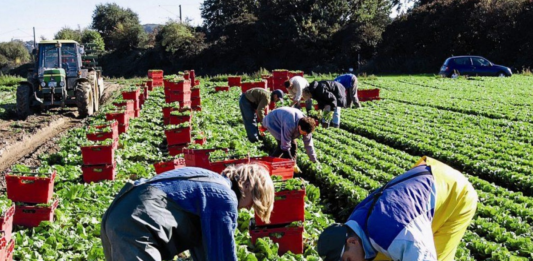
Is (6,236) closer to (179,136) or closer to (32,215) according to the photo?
(32,215)

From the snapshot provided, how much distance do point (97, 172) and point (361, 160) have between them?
192 inches

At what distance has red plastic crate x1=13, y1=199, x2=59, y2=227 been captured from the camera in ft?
22.1

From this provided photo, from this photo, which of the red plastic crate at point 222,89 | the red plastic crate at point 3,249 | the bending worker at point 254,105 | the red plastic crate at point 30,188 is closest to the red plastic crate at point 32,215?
the red plastic crate at point 30,188

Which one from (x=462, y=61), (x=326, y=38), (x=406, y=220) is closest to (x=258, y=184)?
(x=406, y=220)

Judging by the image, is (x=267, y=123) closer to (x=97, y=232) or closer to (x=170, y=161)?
(x=170, y=161)

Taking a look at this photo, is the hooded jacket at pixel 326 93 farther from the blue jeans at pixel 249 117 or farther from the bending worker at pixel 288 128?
the bending worker at pixel 288 128

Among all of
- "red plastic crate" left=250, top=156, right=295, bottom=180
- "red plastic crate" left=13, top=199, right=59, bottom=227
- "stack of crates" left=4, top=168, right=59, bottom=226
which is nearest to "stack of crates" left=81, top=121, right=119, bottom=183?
"stack of crates" left=4, top=168, right=59, bottom=226

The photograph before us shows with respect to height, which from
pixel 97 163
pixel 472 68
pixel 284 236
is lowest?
pixel 284 236

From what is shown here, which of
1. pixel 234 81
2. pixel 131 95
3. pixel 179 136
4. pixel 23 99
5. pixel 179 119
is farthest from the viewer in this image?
pixel 234 81

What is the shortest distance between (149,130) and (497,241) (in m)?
9.38

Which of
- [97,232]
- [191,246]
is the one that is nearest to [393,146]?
[97,232]

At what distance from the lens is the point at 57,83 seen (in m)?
17.0

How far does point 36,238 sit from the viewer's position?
6133 millimetres

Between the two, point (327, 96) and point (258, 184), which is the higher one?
point (327, 96)
